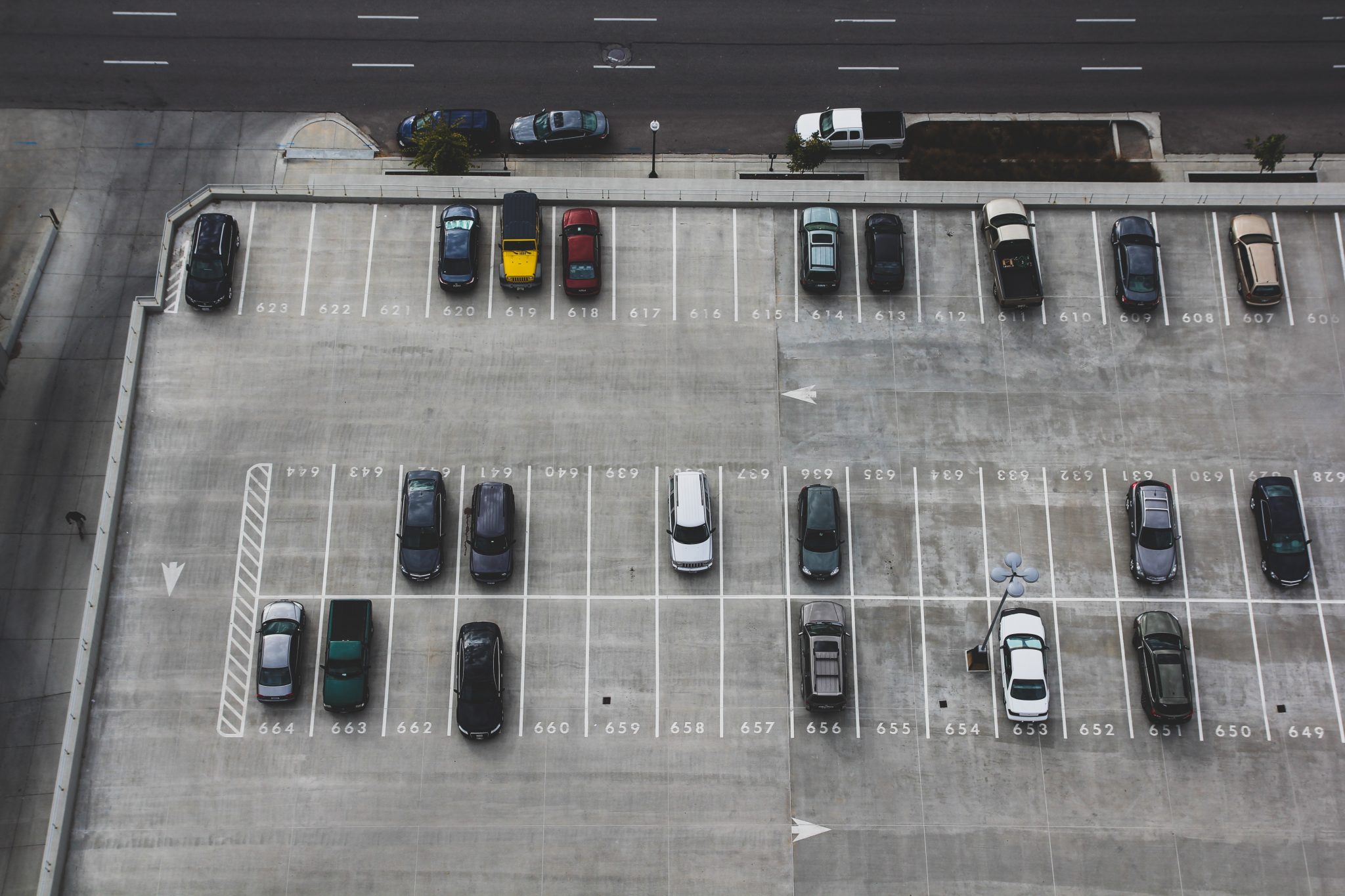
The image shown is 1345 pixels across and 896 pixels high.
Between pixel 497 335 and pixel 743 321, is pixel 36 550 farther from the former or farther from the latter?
pixel 743 321

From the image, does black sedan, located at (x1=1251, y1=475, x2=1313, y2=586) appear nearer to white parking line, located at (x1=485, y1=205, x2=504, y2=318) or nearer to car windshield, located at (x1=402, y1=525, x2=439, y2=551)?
white parking line, located at (x1=485, y1=205, x2=504, y2=318)

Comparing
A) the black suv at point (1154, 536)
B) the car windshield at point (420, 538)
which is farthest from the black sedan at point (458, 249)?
the black suv at point (1154, 536)

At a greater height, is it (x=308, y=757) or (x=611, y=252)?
(x=611, y=252)

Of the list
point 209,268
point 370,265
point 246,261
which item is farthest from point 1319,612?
point 209,268

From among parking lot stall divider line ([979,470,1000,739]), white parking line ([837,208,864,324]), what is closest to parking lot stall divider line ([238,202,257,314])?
white parking line ([837,208,864,324])

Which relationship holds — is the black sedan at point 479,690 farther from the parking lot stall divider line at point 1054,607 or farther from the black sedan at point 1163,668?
the black sedan at point 1163,668

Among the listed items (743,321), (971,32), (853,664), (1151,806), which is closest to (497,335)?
(743,321)
